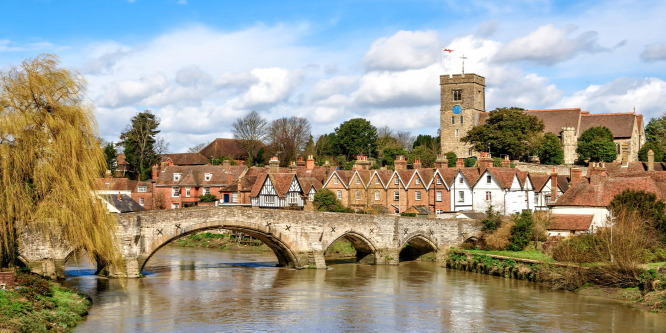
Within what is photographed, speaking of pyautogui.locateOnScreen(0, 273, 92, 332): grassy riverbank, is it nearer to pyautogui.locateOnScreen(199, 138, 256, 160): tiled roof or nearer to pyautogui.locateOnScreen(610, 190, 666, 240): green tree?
pyautogui.locateOnScreen(610, 190, 666, 240): green tree

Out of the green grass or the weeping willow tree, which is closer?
the weeping willow tree

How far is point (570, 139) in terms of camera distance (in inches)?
3132

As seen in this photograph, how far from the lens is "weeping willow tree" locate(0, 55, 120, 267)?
83.5 ft

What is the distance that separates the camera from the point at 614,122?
81.4 m

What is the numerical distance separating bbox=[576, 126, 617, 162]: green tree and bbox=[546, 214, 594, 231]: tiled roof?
31.8 meters

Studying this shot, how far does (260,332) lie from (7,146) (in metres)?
10.3

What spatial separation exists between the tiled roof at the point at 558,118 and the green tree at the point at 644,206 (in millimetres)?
39952

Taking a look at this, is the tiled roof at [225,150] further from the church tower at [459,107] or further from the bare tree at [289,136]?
the church tower at [459,107]

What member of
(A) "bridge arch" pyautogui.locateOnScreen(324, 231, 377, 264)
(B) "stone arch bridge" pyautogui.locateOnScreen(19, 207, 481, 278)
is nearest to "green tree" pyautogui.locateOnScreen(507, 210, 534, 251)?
(B) "stone arch bridge" pyautogui.locateOnScreen(19, 207, 481, 278)

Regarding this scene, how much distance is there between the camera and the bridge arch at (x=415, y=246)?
4557 centimetres

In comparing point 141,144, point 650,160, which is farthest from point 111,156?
point 650,160

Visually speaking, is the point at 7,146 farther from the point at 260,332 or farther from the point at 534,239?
the point at 534,239

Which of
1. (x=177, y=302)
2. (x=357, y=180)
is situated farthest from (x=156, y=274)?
(x=357, y=180)

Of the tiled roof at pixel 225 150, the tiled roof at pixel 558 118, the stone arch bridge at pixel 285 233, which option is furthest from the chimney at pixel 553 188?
the tiled roof at pixel 225 150
